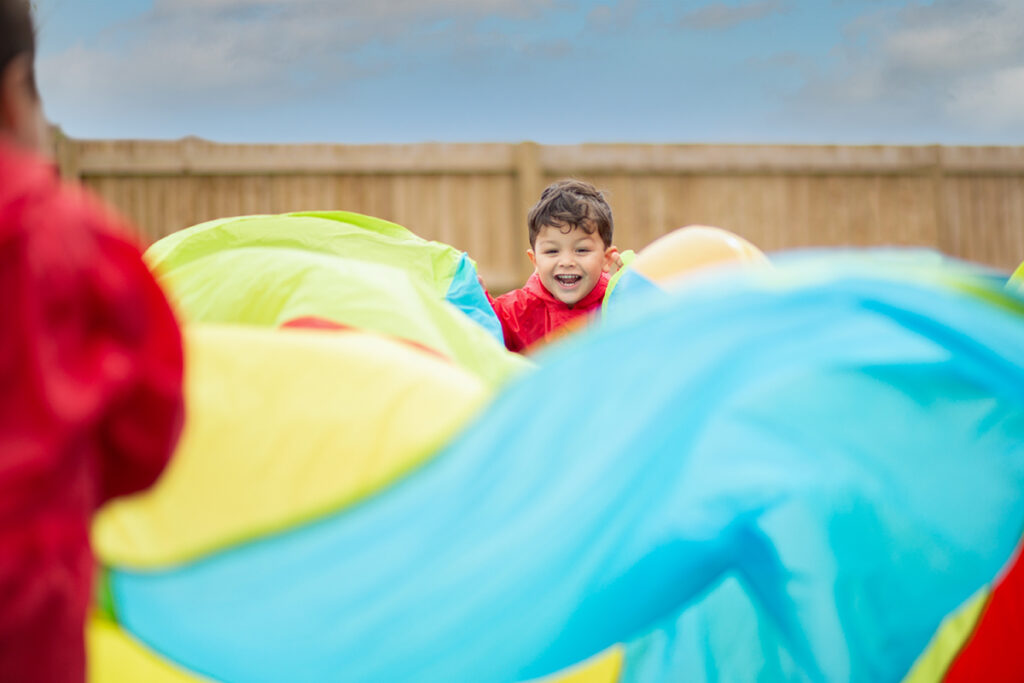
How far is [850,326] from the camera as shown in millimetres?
907

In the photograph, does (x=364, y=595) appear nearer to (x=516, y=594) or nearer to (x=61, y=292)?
(x=516, y=594)

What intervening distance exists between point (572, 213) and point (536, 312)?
0.35 meters

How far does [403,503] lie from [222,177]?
5854mm

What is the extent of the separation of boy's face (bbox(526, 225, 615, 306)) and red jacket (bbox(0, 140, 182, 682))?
2486mm

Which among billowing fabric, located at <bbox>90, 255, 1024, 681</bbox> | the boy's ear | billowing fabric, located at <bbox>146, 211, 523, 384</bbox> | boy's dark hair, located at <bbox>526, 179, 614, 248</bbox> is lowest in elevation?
billowing fabric, located at <bbox>90, 255, 1024, 681</bbox>

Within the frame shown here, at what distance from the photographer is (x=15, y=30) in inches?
22.2

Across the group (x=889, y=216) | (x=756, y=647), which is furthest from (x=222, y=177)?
(x=756, y=647)

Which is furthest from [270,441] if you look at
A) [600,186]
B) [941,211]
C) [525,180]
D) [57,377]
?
[941,211]

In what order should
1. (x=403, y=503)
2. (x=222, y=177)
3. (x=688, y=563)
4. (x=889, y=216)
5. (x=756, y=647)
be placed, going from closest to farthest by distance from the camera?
(x=403, y=503)
(x=688, y=563)
(x=756, y=647)
(x=222, y=177)
(x=889, y=216)

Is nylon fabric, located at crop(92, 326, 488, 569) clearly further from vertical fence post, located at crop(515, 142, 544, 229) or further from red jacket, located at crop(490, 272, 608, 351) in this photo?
vertical fence post, located at crop(515, 142, 544, 229)

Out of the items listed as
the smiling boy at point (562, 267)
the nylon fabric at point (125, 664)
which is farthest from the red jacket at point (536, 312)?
the nylon fabric at point (125, 664)

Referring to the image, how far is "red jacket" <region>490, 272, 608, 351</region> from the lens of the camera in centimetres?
311

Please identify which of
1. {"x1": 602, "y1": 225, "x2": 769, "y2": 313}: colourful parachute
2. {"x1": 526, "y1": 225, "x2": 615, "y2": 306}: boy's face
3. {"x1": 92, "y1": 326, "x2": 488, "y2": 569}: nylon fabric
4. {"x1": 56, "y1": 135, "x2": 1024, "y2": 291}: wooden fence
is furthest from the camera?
{"x1": 56, "y1": 135, "x2": 1024, "y2": 291}: wooden fence

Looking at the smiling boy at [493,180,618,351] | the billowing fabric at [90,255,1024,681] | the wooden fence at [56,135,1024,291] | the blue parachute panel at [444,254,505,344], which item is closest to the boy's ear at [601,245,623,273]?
the smiling boy at [493,180,618,351]
